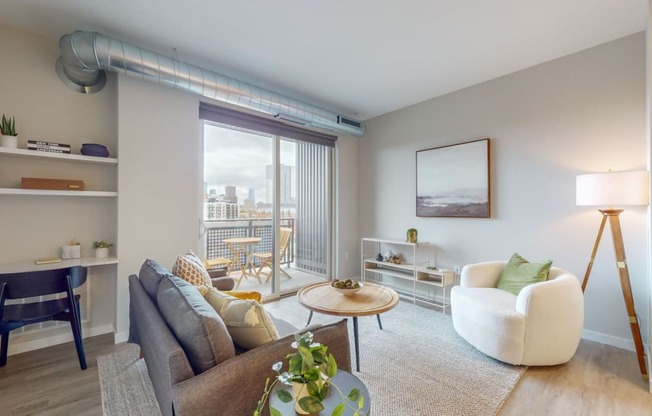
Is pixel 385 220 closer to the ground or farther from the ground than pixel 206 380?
farther from the ground

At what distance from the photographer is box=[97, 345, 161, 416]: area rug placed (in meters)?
1.82

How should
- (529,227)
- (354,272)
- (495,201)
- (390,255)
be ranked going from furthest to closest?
(354,272)
(390,255)
(495,201)
(529,227)

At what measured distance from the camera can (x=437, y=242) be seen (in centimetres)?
396

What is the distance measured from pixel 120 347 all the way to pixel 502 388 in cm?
323

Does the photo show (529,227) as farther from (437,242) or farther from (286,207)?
(286,207)

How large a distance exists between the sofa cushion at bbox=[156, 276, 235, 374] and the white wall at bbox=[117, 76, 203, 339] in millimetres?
1851

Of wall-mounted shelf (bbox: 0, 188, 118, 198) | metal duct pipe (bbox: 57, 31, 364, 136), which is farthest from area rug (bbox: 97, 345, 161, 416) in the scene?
metal duct pipe (bbox: 57, 31, 364, 136)

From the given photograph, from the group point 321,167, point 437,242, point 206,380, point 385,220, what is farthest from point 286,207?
point 206,380

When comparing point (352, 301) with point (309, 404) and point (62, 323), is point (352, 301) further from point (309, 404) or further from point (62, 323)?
point (62, 323)

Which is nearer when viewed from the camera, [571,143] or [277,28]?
[277,28]

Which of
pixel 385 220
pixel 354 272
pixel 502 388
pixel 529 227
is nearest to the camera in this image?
pixel 502 388

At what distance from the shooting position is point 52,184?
2504mm

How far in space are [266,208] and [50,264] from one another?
7.54ft

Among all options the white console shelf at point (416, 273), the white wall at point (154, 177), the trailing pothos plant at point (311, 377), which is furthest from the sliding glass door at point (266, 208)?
the trailing pothos plant at point (311, 377)
